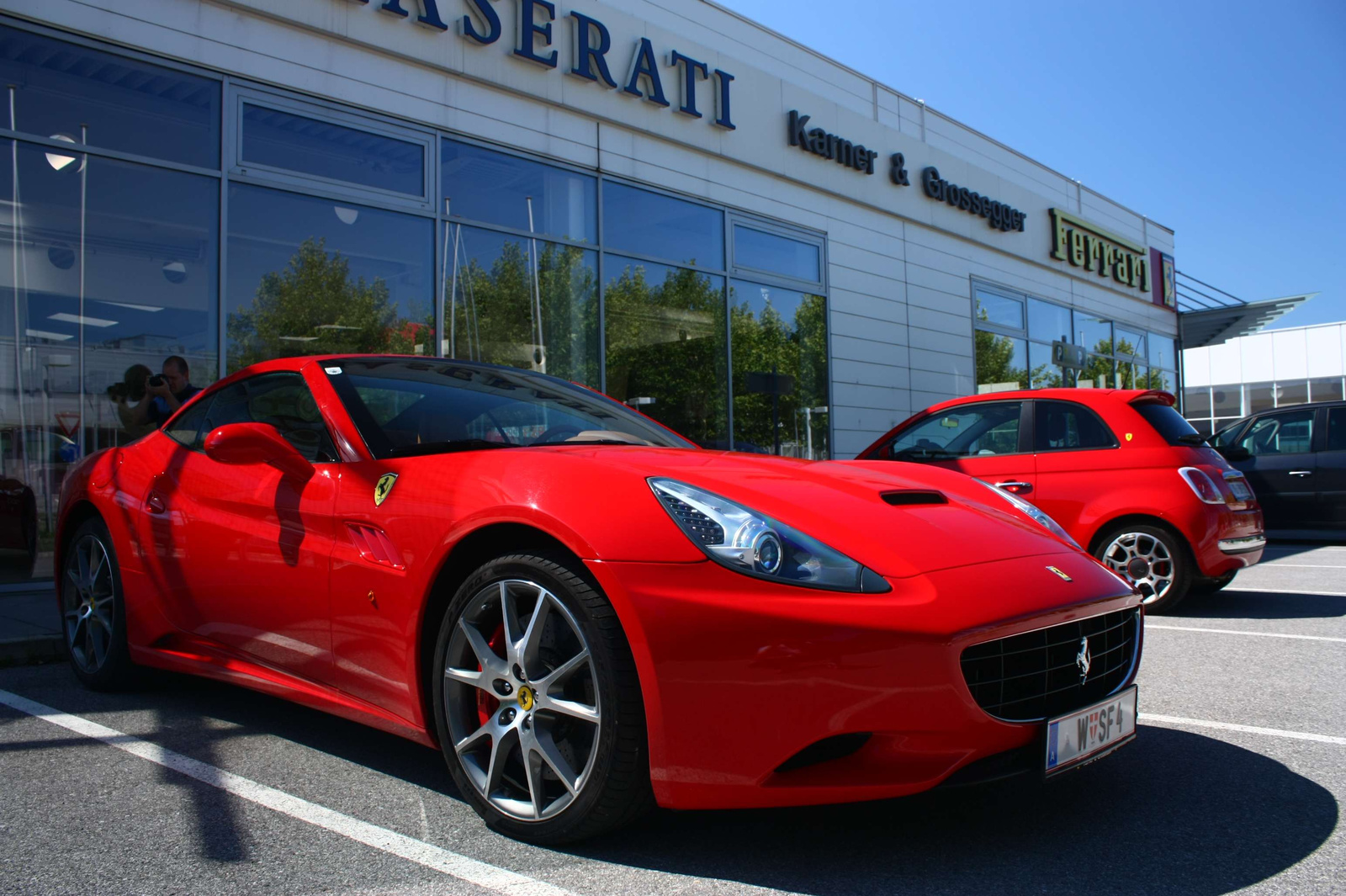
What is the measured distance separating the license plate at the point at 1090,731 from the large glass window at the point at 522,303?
750cm

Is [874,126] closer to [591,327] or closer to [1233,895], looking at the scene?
[591,327]

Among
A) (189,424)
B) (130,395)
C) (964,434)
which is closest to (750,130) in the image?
(964,434)

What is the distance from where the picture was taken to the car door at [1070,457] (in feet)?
21.6

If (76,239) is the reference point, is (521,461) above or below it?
below

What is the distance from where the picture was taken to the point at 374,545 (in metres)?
2.85

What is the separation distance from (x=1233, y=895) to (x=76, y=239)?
8176mm

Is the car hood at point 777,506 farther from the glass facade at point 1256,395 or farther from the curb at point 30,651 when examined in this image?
the glass facade at point 1256,395

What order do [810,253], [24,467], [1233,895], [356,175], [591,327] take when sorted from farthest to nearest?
[810,253], [591,327], [356,175], [24,467], [1233,895]

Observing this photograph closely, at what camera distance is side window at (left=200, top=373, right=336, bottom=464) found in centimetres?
329

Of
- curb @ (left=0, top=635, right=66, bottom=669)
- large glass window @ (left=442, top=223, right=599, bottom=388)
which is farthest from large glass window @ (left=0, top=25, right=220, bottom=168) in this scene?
curb @ (left=0, top=635, right=66, bottom=669)

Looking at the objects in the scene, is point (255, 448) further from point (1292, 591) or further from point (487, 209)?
point (1292, 591)

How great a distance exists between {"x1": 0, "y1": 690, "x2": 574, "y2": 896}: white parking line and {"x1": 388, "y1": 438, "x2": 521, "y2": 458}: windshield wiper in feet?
3.27

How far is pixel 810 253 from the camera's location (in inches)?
541

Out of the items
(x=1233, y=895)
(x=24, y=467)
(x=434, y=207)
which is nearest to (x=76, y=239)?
(x=24, y=467)
